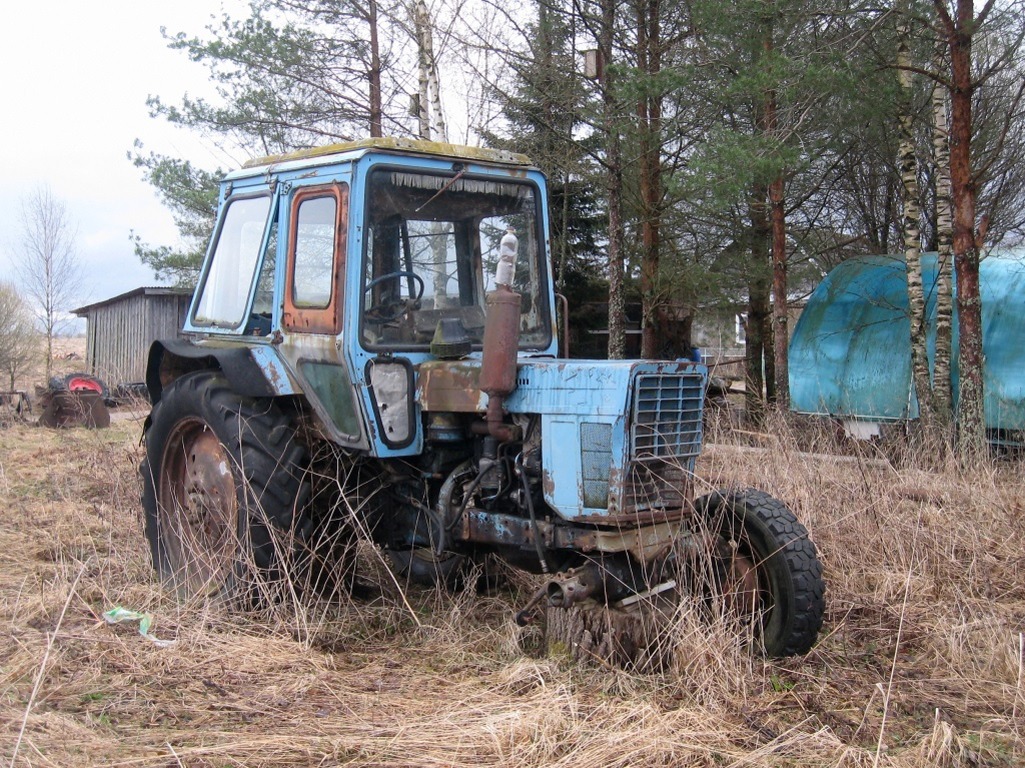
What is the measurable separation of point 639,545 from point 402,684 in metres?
1.09

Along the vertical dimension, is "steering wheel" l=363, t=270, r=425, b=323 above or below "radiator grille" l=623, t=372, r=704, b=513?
above

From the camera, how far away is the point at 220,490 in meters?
5.00

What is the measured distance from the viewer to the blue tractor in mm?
4031

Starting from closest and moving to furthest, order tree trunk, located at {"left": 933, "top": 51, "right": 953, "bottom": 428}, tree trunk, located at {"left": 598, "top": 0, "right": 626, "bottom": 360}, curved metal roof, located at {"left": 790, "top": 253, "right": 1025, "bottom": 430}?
1. tree trunk, located at {"left": 933, "top": 51, "right": 953, "bottom": 428}
2. curved metal roof, located at {"left": 790, "top": 253, "right": 1025, "bottom": 430}
3. tree trunk, located at {"left": 598, "top": 0, "right": 626, "bottom": 360}

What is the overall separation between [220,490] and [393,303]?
138cm

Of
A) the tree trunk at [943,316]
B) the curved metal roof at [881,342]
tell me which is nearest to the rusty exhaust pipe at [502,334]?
the tree trunk at [943,316]

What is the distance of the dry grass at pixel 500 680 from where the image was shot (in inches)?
124

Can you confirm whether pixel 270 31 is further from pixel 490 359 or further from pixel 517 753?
pixel 517 753

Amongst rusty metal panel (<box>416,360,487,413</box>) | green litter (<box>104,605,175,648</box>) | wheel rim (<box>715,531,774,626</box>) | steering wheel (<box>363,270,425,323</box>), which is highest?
steering wheel (<box>363,270,425,323</box>)

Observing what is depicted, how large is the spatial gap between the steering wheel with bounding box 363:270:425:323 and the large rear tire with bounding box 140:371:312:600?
735mm

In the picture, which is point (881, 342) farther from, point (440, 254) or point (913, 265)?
point (440, 254)

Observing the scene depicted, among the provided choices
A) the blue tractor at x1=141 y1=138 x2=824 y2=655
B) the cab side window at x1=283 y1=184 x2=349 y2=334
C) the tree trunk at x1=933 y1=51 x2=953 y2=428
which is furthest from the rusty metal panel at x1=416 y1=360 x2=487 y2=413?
the tree trunk at x1=933 y1=51 x2=953 y2=428

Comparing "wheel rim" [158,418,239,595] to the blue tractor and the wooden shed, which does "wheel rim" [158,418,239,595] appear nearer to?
the blue tractor

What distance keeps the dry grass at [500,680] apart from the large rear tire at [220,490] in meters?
0.21
